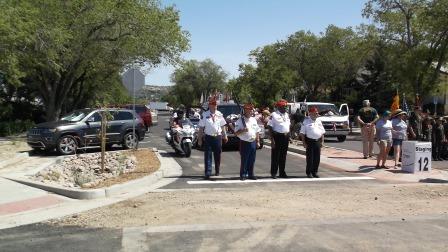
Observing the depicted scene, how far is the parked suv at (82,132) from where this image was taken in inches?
749

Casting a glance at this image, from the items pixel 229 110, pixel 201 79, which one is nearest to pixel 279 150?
pixel 229 110

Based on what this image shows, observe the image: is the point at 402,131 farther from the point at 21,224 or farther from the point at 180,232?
the point at 21,224

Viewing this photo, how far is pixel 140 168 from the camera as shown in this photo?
46.5 feet

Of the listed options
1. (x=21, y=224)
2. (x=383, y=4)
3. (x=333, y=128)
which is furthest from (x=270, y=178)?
(x=383, y=4)

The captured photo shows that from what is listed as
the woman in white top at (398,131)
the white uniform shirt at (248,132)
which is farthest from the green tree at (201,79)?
the white uniform shirt at (248,132)

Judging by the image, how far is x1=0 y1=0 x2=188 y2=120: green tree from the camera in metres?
22.7

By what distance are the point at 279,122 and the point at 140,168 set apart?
377 centimetres

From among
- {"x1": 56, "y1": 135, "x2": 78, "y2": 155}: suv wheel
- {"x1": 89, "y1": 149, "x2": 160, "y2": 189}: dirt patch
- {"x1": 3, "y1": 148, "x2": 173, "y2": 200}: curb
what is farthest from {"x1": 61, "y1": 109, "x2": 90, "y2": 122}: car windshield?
{"x1": 3, "y1": 148, "x2": 173, "y2": 200}: curb

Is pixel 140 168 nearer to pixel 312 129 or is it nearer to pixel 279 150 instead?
pixel 279 150

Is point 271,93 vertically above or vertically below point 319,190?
above

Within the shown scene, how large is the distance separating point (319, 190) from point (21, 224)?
5.60 metres

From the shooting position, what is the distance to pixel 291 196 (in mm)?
10469

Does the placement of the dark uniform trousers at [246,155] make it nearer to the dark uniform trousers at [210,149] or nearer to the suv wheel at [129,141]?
the dark uniform trousers at [210,149]

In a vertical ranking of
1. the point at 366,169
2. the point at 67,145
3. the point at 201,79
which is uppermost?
the point at 201,79
